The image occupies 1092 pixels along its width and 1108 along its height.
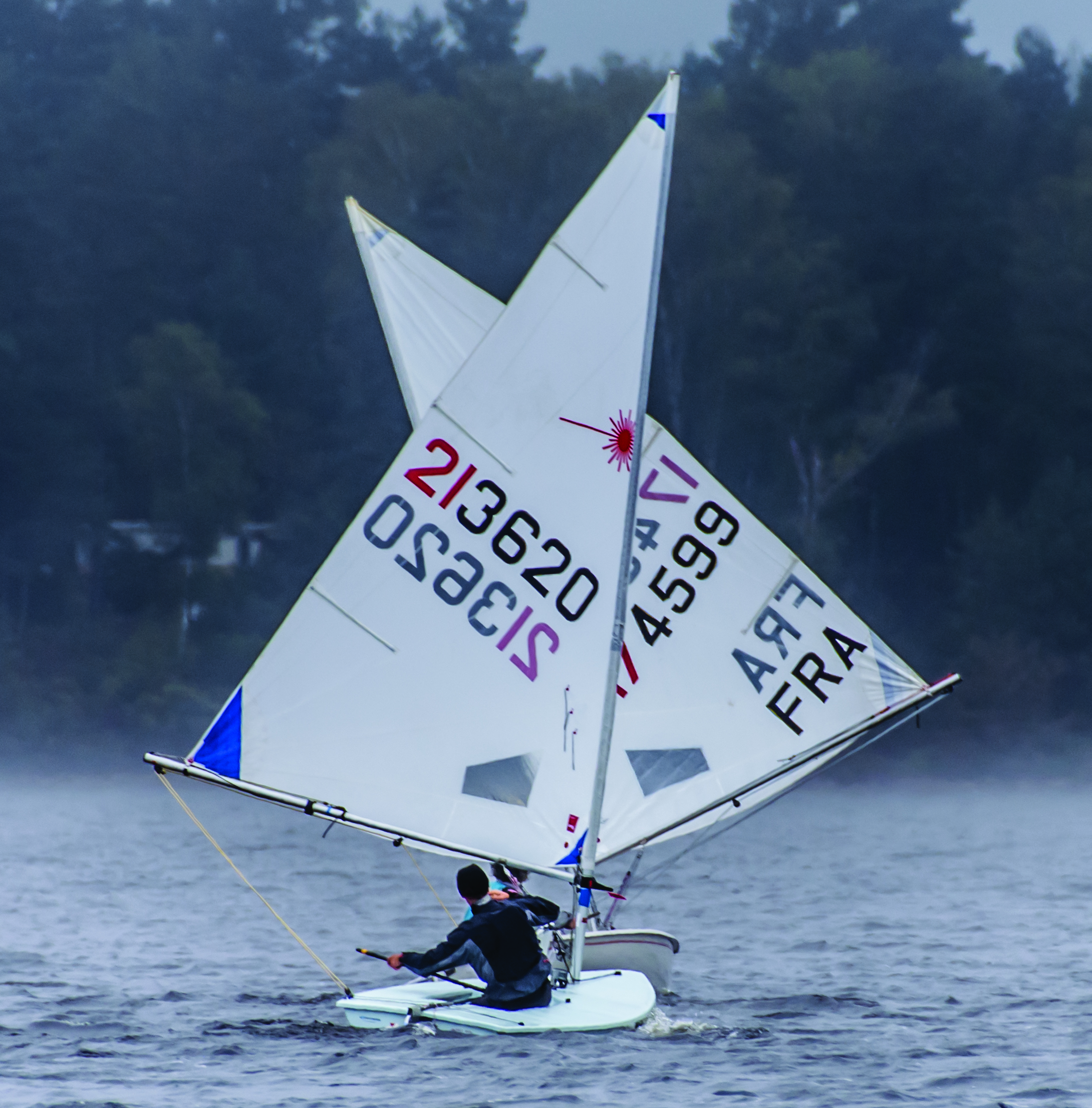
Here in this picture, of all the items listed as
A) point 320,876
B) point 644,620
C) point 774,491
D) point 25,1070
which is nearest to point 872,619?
point 774,491

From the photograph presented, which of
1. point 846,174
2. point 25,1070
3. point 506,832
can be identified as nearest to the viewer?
point 25,1070

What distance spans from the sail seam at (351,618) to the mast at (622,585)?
4.75ft

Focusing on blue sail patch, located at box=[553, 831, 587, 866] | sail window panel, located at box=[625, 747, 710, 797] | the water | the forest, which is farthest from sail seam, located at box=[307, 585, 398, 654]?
the forest

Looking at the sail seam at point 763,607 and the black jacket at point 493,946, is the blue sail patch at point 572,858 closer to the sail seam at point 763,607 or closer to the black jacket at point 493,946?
the black jacket at point 493,946

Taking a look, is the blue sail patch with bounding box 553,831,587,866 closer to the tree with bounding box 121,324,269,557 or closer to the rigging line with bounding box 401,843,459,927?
the rigging line with bounding box 401,843,459,927

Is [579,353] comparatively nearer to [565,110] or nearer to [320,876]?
[320,876]

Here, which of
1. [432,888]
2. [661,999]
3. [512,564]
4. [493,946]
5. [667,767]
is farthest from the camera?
[432,888]

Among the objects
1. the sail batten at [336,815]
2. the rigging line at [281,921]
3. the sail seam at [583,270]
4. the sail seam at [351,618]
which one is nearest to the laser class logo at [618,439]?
the sail seam at [583,270]

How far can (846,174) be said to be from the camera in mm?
52469

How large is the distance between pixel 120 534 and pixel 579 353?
41068mm

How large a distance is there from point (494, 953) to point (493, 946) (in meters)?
0.08

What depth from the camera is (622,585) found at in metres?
13.3

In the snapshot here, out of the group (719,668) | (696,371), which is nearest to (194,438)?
(696,371)

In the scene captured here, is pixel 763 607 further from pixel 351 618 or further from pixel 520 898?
pixel 351 618
